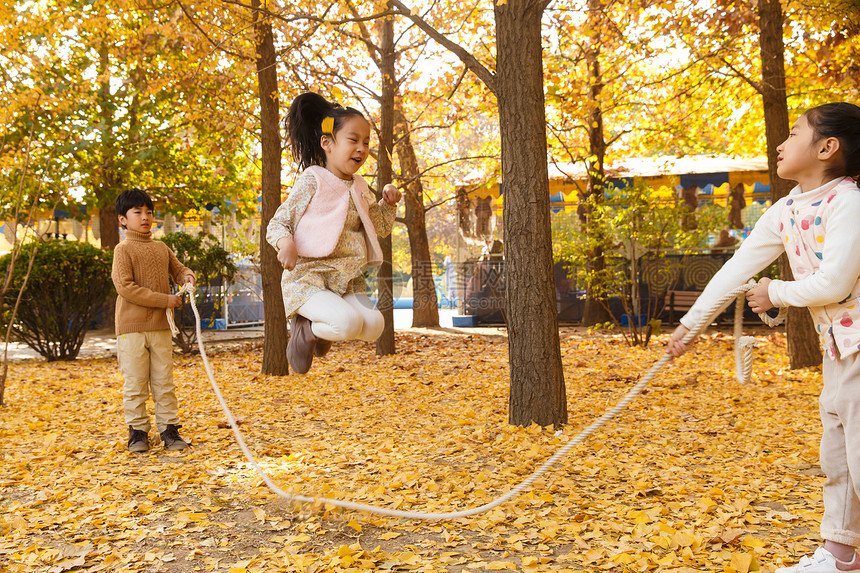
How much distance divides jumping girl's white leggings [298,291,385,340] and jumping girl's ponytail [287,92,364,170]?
2.78 ft

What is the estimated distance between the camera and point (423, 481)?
4.47 metres

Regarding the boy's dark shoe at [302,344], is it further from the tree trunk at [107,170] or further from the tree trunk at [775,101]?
the tree trunk at [107,170]

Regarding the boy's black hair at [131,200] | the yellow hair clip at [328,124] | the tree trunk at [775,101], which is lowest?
the boy's black hair at [131,200]

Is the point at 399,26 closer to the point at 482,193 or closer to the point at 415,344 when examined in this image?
the point at 482,193

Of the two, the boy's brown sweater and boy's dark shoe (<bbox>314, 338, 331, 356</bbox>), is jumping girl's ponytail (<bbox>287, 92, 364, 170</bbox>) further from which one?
the boy's brown sweater

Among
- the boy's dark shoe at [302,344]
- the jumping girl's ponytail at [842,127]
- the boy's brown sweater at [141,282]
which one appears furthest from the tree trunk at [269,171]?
the jumping girl's ponytail at [842,127]

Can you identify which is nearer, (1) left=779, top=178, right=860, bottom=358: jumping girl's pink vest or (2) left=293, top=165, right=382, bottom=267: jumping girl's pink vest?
(1) left=779, top=178, right=860, bottom=358: jumping girl's pink vest

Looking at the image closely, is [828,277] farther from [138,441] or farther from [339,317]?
[138,441]

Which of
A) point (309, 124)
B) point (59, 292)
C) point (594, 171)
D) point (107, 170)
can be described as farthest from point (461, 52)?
point (107, 170)

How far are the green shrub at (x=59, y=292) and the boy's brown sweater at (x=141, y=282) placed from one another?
19.6 feet

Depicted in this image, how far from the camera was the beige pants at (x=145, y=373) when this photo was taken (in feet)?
17.9

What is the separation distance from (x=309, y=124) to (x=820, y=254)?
2628 mm

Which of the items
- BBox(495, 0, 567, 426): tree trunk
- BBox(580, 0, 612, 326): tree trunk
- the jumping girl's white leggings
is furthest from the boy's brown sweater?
BBox(580, 0, 612, 326): tree trunk

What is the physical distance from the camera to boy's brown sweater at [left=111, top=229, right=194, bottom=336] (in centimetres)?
536
